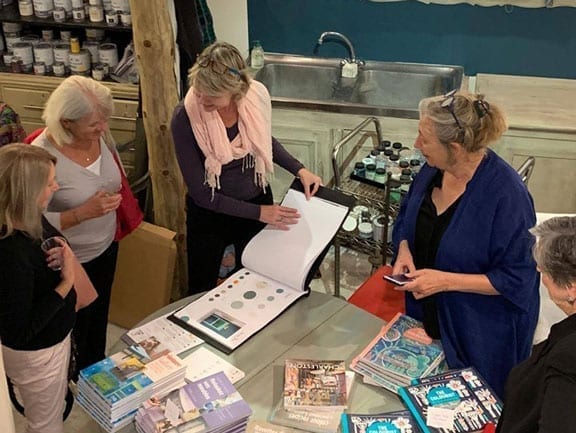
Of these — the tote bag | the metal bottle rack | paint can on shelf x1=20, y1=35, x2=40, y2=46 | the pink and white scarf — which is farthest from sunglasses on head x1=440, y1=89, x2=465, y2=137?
paint can on shelf x1=20, y1=35, x2=40, y2=46

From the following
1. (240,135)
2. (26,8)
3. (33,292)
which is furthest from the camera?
(26,8)

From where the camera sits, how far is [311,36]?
4.27m

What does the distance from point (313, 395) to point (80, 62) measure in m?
2.39

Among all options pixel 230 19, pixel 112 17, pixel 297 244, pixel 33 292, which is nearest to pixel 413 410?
pixel 297 244

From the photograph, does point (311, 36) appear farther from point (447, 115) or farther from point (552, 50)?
point (447, 115)

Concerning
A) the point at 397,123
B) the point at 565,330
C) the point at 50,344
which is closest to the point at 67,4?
the point at 397,123

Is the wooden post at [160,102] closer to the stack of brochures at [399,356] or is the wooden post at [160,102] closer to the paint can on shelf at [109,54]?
the paint can on shelf at [109,54]

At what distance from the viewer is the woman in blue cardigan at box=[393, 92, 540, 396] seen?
219cm

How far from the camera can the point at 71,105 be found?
2.49m

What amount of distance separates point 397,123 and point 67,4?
5.88 ft

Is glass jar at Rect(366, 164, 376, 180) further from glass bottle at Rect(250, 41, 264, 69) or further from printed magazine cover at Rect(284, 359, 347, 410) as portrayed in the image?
printed magazine cover at Rect(284, 359, 347, 410)

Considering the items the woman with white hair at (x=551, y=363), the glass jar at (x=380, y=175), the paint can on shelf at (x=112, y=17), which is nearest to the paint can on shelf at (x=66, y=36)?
the paint can on shelf at (x=112, y=17)

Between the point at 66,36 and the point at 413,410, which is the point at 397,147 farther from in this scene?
the point at 413,410

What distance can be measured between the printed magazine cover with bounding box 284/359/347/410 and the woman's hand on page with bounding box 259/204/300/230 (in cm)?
57
